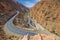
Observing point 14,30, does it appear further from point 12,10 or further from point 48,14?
point 48,14

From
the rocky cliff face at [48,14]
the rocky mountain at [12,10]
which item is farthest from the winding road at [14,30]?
the rocky cliff face at [48,14]

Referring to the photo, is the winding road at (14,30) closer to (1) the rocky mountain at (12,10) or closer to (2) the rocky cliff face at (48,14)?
(1) the rocky mountain at (12,10)

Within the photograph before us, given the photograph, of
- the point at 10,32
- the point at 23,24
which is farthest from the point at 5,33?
the point at 23,24

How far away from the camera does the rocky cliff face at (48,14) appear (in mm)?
7578

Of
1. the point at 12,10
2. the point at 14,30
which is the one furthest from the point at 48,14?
the point at 14,30

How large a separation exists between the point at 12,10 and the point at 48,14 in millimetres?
1350

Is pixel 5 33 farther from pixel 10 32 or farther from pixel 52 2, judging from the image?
pixel 52 2

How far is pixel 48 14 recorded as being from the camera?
7.95 metres

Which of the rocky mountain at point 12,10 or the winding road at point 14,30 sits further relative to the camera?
the rocky mountain at point 12,10

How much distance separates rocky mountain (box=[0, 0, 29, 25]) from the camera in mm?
7000

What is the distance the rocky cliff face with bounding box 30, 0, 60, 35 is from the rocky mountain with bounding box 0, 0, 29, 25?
400mm

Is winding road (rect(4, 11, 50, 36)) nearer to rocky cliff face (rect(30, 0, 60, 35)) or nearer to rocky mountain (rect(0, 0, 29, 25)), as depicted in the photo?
rocky mountain (rect(0, 0, 29, 25))

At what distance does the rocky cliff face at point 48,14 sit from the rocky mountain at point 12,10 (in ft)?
1.31

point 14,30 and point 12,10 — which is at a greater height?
point 12,10
